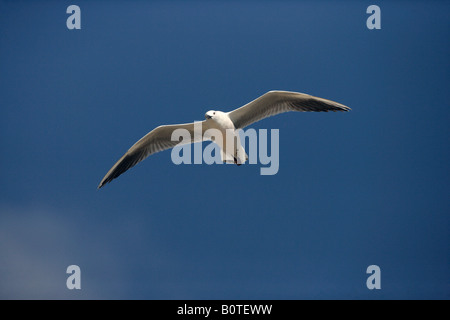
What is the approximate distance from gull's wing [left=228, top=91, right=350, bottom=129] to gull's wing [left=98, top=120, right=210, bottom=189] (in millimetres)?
762

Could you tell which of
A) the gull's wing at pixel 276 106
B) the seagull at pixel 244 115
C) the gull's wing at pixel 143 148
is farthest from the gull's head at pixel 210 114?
the gull's wing at pixel 143 148

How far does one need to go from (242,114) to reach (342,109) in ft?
4.50

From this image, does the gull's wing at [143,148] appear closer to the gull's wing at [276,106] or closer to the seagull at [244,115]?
the seagull at [244,115]

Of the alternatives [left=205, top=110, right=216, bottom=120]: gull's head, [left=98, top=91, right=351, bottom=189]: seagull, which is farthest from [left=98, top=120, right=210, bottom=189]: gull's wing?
[left=205, top=110, right=216, bottom=120]: gull's head

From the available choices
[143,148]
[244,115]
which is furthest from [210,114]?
[143,148]

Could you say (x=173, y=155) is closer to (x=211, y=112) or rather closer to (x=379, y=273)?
(x=211, y=112)

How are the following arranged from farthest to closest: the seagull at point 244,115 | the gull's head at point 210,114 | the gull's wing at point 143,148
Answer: the gull's wing at point 143,148 < the seagull at point 244,115 < the gull's head at point 210,114

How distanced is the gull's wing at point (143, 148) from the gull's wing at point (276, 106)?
0.76 metres

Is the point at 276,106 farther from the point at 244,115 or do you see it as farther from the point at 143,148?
the point at 143,148

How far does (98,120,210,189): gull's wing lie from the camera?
688cm

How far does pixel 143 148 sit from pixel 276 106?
210 centimetres

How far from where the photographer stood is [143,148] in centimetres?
704

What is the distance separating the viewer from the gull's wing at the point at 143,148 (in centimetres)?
688

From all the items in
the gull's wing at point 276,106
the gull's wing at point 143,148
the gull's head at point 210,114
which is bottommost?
the gull's wing at point 143,148
